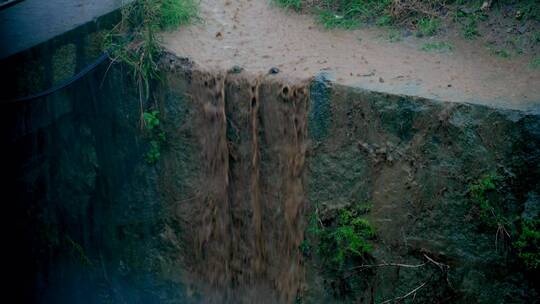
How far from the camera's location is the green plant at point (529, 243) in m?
3.02

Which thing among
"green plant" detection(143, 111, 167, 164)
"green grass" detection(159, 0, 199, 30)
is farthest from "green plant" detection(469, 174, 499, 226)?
"green grass" detection(159, 0, 199, 30)

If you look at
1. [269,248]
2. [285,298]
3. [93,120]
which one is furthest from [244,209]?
[93,120]

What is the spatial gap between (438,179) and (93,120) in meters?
2.73

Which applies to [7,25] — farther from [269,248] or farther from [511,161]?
[511,161]

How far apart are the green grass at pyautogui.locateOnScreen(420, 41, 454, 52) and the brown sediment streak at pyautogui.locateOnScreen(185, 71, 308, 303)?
1.10m

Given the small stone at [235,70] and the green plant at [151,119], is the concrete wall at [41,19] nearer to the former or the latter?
the green plant at [151,119]

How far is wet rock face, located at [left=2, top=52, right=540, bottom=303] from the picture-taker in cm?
320

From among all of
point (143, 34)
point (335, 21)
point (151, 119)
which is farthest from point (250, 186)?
point (335, 21)

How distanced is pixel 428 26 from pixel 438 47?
286mm

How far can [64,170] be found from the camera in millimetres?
4270

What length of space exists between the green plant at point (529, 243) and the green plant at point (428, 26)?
1770 millimetres

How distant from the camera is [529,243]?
3.05 meters

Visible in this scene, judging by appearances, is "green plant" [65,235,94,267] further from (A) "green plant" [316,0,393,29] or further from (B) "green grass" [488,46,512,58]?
(B) "green grass" [488,46,512,58]

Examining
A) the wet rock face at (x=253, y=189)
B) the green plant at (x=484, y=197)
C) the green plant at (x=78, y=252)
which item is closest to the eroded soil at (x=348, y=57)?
the wet rock face at (x=253, y=189)
